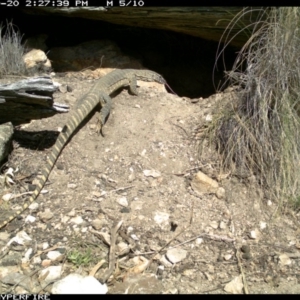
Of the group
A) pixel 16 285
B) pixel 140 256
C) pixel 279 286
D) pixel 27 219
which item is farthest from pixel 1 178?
pixel 279 286

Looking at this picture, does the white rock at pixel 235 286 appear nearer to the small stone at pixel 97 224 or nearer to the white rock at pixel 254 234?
the white rock at pixel 254 234

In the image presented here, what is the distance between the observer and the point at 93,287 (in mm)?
3354

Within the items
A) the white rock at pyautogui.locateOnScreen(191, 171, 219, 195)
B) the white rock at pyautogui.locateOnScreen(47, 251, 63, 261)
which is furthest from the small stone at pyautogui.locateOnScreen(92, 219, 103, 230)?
the white rock at pyautogui.locateOnScreen(191, 171, 219, 195)

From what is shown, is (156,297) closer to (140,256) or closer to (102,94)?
(140,256)

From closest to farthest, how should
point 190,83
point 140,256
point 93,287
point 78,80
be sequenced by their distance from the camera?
point 93,287 → point 140,256 → point 78,80 → point 190,83

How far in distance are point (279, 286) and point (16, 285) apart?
195 cm

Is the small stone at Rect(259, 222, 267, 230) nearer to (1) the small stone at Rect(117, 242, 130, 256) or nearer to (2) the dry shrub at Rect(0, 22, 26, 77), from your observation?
(1) the small stone at Rect(117, 242, 130, 256)

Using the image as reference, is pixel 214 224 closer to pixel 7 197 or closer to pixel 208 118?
pixel 208 118

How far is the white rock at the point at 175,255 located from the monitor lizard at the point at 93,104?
1335mm

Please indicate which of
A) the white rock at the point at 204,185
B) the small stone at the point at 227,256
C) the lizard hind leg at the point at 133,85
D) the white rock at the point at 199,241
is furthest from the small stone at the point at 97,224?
the lizard hind leg at the point at 133,85

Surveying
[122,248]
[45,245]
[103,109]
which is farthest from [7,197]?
[103,109]

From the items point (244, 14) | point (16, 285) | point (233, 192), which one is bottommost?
point (16, 285)

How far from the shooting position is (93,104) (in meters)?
5.31

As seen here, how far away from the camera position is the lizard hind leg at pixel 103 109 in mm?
5110
